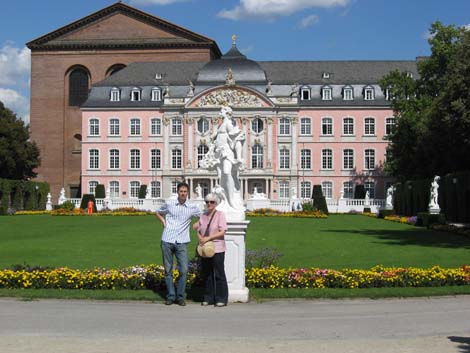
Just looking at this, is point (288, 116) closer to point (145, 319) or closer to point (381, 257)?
point (381, 257)

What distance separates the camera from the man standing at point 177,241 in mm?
11461

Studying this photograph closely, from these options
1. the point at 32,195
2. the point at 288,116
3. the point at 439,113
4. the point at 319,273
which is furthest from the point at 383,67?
the point at 319,273

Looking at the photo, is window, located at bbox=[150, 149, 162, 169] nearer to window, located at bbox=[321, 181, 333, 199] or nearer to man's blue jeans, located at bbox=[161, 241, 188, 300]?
window, located at bbox=[321, 181, 333, 199]

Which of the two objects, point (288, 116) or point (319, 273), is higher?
point (288, 116)

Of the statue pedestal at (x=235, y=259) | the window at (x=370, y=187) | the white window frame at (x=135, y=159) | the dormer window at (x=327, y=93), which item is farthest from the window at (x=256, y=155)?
the statue pedestal at (x=235, y=259)

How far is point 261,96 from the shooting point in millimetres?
67000

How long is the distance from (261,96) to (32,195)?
71.1 feet

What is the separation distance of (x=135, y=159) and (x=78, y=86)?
10119 millimetres

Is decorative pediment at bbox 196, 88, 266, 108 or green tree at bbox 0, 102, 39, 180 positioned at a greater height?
decorative pediment at bbox 196, 88, 266, 108

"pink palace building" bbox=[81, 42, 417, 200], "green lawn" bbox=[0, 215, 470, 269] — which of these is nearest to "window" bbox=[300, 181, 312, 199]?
"pink palace building" bbox=[81, 42, 417, 200]

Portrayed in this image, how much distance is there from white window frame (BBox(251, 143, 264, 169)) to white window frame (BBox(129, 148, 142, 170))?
10.3 meters

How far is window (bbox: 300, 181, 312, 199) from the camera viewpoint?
222 ft

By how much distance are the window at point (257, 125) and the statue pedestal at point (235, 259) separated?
183 feet

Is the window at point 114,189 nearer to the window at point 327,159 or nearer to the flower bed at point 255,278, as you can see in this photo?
the window at point 327,159
